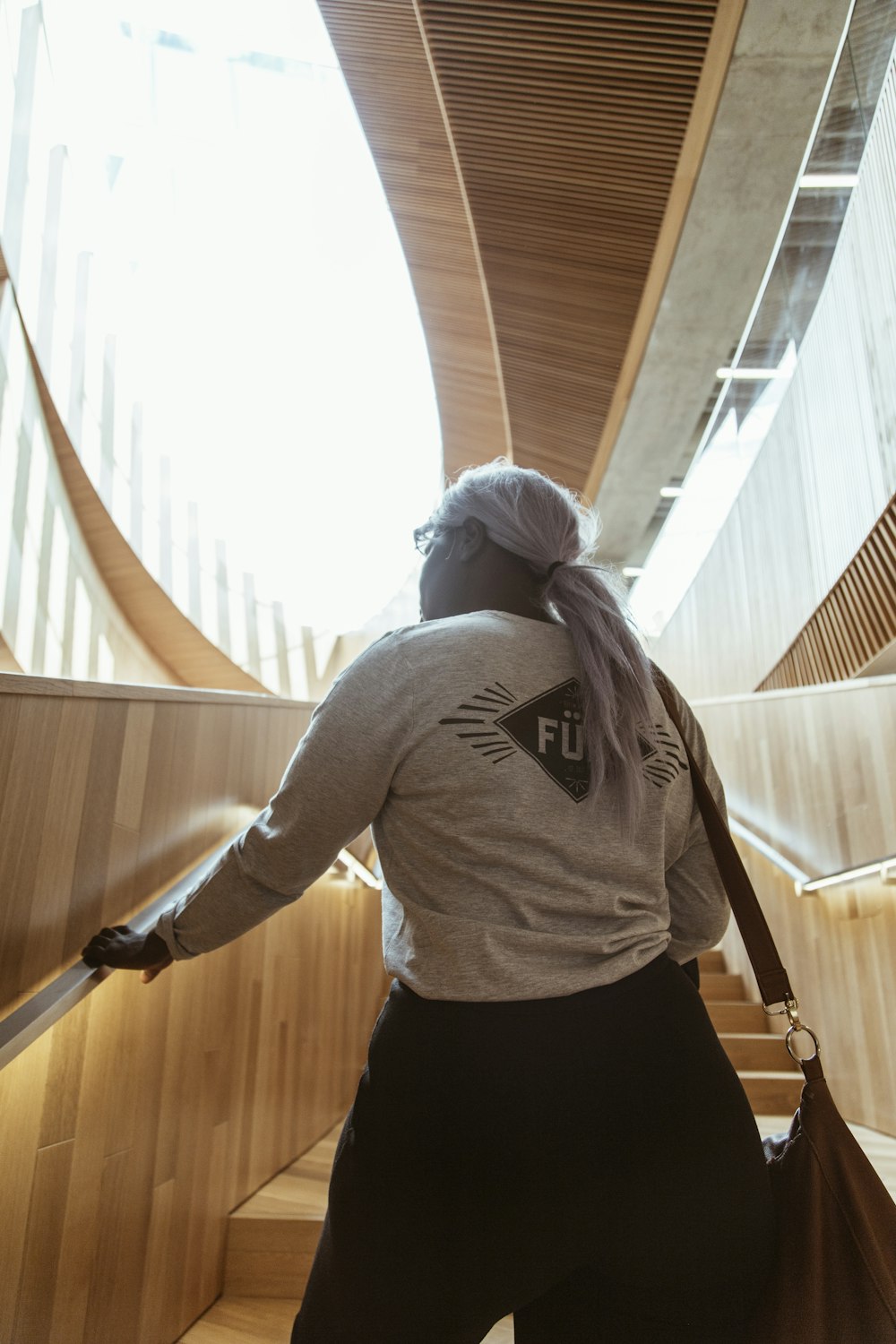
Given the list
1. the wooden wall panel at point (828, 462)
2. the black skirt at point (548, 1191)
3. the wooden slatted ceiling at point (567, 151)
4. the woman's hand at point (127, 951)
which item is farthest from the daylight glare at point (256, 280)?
the black skirt at point (548, 1191)

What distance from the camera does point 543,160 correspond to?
18.1 feet

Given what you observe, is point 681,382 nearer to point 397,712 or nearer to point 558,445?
point 558,445

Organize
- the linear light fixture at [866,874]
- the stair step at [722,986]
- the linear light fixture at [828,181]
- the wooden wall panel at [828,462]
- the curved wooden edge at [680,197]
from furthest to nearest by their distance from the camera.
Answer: the linear light fixture at [828,181] < the wooden wall panel at [828,462] < the stair step at [722,986] < the curved wooden edge at [680,197] < the linear light fixture at [866,874]

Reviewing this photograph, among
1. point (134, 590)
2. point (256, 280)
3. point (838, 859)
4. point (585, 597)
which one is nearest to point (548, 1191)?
point (585, 597)

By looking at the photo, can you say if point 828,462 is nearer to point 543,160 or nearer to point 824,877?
point 543,160

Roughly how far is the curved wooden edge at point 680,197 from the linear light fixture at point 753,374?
705 mm

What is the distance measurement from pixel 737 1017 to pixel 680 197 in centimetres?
412

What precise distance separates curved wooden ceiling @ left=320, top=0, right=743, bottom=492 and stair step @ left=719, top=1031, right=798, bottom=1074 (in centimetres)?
410

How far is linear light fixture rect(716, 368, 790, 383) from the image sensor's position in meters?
7.21

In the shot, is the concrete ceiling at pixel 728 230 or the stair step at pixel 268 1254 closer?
the stair step at pixel 268 1254

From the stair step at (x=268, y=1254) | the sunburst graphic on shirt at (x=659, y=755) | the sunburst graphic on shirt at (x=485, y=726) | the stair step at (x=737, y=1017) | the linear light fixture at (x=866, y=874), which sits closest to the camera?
the sunburst graphic on shirt at (x=485, y=726)

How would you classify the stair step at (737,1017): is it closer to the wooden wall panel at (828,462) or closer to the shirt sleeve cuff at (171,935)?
the wooden wall panel at (828,462)

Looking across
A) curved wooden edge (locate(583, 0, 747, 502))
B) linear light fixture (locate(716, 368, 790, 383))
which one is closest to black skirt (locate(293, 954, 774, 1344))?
curved wooden edge (locate(583, 0, 747, 502))

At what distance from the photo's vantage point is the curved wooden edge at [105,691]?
5.56 feet
